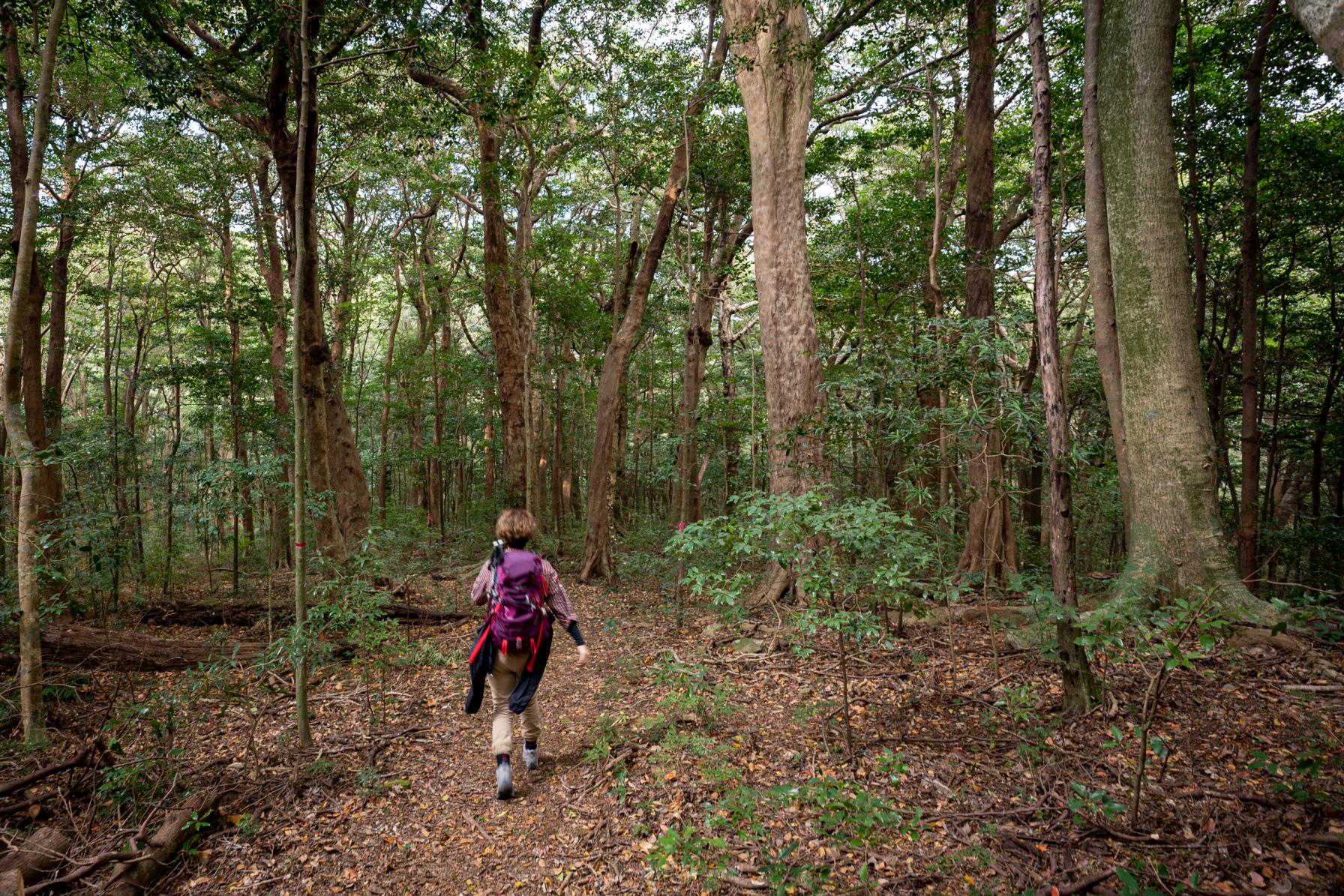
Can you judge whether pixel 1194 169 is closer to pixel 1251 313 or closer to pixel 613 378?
pixel 1251 313

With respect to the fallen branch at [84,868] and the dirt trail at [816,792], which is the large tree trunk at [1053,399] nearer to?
the dirt trail at [816,792]

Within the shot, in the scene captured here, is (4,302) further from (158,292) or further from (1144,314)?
(1144,314)

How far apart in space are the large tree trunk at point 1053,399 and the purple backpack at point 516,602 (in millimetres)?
2944

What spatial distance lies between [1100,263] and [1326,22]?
145 inches

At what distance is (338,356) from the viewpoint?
1249cm

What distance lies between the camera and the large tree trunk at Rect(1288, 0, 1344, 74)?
2.22 metres

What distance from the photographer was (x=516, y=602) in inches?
141

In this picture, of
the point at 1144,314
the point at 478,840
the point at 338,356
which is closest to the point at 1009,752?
the point at 478,840

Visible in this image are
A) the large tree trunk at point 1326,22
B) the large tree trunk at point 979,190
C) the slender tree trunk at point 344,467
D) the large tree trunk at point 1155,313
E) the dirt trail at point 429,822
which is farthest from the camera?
the slender tree trunk at point 344,467

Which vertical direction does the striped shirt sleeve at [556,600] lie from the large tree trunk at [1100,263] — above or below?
below

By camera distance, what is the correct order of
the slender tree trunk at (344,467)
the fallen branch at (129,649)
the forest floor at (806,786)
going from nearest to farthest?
the forest floor at (806,786), the fallen branch at (129,649), the slender tree trunk at (344,467)

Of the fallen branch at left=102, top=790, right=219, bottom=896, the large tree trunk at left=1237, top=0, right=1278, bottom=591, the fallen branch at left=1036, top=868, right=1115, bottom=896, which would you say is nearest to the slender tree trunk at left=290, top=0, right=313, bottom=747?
the fallen branch at left=102, top=790, right=219, bottom=896

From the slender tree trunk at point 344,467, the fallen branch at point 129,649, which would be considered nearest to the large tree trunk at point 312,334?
A: the slender tree trunk at point 344,467

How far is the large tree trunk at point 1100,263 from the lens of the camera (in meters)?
5.07
